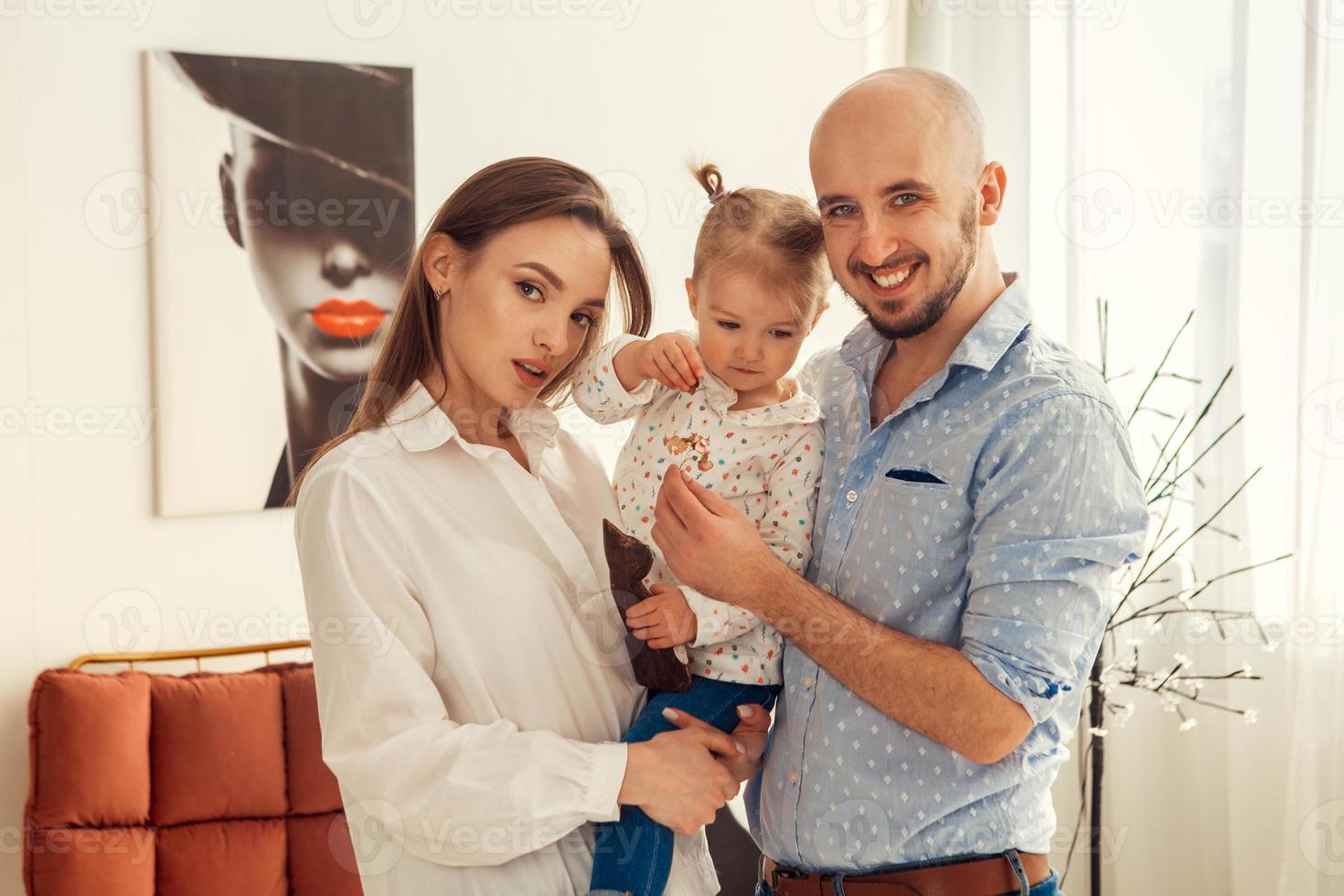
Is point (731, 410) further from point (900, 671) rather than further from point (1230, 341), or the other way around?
point (1230, 341)

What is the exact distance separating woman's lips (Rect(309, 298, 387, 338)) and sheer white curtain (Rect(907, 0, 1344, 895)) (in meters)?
2.02

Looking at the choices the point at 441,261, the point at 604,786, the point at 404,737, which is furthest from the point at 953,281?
the point at 404,737

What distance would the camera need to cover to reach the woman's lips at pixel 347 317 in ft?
10.7

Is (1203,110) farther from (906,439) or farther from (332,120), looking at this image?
(332,120)

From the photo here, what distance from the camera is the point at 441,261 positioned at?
5.59 feet

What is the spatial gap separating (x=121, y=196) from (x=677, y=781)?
7.69ft

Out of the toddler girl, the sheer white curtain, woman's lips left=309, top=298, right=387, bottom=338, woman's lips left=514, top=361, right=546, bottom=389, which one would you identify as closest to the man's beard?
the toddler girl

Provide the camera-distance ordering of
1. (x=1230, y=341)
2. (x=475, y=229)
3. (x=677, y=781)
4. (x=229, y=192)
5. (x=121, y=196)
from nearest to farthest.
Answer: (x=677, y=781) → (x=475, y=229) → (x=1230, y=341) → (x=121, y=196) → (x=229, y=192)

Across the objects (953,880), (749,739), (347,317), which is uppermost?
(347,317)

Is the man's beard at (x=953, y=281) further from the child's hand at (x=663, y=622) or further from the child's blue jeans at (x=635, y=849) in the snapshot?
the child's blue jeans at (x=635, y=849)

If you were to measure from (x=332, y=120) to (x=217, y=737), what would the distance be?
5.67 ft

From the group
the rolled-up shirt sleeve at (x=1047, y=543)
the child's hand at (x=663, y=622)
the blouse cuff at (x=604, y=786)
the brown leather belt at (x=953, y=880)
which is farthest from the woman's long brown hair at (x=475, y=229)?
the brown leather belt at (x=953, y=880)

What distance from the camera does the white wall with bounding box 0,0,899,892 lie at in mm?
2920

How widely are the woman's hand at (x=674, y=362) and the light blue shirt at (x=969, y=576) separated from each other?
271 millimetres
